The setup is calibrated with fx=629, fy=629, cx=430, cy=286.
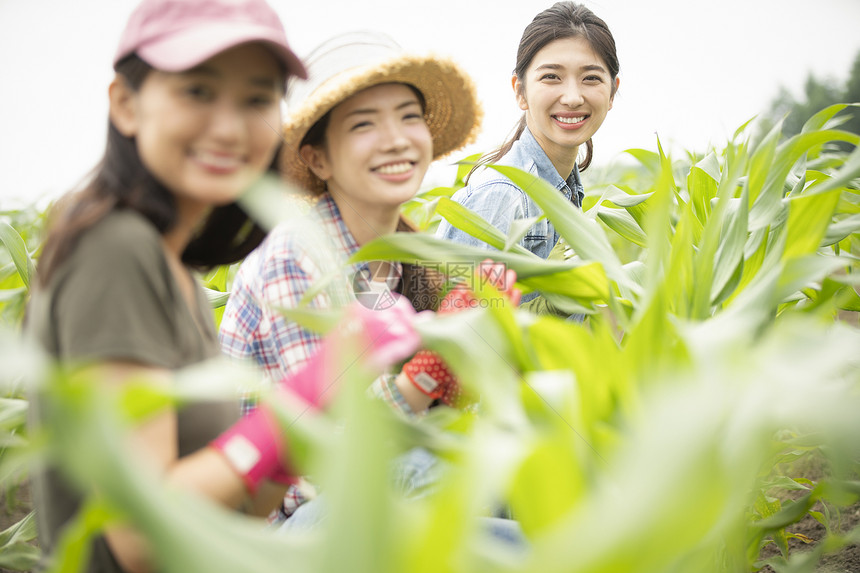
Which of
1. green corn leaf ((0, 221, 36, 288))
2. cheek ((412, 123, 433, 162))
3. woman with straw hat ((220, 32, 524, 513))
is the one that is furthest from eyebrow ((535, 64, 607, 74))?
green corn leaf ((0, 221, 36, 288))

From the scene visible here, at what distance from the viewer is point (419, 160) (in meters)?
0.86

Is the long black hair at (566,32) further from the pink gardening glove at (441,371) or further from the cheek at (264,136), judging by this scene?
the cheek at (264,136)

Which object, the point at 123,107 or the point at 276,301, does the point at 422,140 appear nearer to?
the point at 276,301

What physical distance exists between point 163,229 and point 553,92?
0.80m

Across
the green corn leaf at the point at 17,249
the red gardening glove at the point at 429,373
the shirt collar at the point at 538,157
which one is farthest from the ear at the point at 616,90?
the green corn leaf at the point at 17,249

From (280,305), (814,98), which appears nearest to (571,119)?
(280,305)

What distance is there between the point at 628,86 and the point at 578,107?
0.13m

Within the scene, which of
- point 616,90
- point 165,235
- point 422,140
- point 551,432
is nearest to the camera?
point 551,432

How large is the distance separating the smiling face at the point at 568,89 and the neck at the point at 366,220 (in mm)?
400

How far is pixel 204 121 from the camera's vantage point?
1.58ft

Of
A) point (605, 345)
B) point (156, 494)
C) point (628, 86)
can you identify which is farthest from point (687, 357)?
point (628, 86)

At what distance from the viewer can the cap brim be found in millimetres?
457

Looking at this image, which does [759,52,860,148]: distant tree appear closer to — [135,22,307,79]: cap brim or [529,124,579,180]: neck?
[529,124,579,180]: neck

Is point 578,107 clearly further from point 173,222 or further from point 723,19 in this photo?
point 173,222
